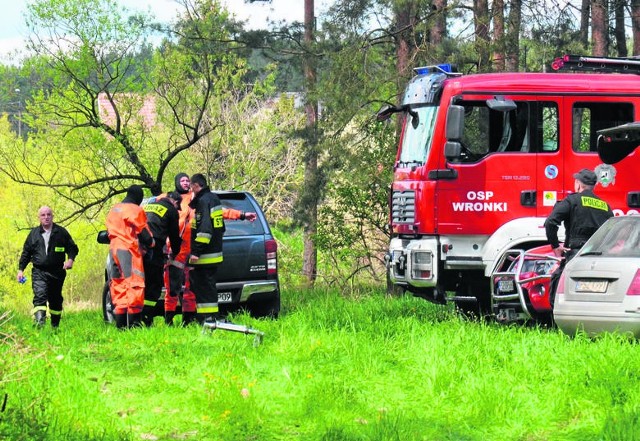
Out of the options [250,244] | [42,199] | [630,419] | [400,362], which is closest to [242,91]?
[42,199]

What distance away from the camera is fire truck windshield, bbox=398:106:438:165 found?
44.3 feet

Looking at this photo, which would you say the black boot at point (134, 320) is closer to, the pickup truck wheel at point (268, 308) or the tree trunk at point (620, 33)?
the pickup truck wheel at point (268, 308)

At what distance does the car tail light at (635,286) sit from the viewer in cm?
969

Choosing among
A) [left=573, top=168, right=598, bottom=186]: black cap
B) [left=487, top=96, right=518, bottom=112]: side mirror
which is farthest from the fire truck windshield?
[left=573, top=168, right=598, bottom=186]: black cap

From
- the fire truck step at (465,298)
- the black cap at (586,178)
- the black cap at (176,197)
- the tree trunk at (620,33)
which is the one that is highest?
the tree trunk at (620,33)

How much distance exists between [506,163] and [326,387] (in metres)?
6.08

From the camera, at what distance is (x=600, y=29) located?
26.0 meters

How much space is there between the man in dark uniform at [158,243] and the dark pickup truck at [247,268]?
2.31 ft

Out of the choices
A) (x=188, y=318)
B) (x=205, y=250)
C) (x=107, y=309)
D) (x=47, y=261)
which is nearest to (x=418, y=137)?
(x=205, y=250)

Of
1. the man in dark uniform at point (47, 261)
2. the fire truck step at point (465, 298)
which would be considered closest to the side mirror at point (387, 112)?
the fire truck step at point (465, 298)

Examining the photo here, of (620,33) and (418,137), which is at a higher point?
(620,33)

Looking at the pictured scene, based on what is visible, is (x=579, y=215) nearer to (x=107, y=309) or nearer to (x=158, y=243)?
(x=158, y=243)

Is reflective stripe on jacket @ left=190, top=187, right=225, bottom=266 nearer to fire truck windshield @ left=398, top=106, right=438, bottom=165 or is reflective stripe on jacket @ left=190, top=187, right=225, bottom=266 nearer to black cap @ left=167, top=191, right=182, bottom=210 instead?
black cap @ left=167, top=191, right=182, bottom=210

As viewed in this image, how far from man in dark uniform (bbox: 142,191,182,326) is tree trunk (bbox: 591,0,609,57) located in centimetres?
1560
